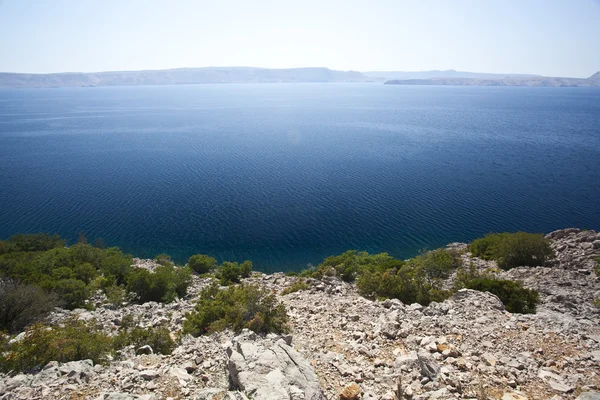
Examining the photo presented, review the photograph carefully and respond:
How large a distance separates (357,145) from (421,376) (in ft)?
330

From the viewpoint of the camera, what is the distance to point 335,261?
132 ft

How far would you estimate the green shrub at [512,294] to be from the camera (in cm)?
2303

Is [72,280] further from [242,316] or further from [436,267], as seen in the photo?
[436,267]

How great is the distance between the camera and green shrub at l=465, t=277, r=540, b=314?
75.6ft

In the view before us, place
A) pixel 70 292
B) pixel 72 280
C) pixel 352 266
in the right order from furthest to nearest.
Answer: pixel 352 266, pixel 72 280, pixel 70 292

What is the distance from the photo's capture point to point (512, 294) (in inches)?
947

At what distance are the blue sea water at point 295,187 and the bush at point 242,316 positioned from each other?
87.2 ft

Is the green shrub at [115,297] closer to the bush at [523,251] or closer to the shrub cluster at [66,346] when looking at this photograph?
the shrub cluster at [66,346]

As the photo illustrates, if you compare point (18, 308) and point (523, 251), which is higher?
point (18, 308)

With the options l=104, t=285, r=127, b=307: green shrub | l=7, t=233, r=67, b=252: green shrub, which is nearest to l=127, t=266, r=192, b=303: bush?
l=104, t=285, r=127, b=307: green shrub

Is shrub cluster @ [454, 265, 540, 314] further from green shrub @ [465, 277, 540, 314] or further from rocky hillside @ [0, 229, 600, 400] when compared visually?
rocky hillside @ [0, 229, 600, 400]

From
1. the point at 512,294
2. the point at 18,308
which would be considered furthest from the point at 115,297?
the point at 512,294

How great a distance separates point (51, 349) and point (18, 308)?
26.7 ft

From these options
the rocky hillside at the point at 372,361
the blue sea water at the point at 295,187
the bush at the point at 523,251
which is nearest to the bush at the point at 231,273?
the blue sea water at the point at 295,187
